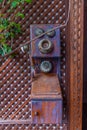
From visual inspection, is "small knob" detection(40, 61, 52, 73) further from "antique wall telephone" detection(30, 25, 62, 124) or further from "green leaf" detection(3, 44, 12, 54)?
"green leaf" detection(3, 44, 12, 54)

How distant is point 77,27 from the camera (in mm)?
1682

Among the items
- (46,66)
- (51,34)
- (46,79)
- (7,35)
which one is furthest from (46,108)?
(7,35)

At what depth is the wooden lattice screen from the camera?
5.85ft

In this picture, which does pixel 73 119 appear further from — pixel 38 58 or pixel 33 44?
pixel 33 44

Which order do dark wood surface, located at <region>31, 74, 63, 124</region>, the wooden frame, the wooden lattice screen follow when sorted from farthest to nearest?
the wooden lattice screen → the wooden frame → dark wood surface, located at <region>31, 74, 63, 124</region>

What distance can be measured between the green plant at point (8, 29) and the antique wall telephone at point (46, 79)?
145mm

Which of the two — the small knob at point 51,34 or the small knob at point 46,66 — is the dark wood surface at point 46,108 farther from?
the small knob at point 51,34

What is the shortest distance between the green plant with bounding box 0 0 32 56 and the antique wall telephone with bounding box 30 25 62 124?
145mm

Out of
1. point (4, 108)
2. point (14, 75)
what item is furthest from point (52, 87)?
point (4, 108)

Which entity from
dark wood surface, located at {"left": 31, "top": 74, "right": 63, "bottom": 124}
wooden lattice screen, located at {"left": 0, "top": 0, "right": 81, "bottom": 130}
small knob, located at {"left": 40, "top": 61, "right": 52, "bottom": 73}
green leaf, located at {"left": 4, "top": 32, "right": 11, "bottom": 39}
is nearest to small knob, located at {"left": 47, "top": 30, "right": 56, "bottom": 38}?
wooden lattice screen, located at {"left": 0, "top": 0, "right": 81, "bottom": 130}

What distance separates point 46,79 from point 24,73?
0.26m

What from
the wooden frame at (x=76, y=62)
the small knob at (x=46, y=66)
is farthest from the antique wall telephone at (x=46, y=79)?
the wooden frame at (x=76, y=62)

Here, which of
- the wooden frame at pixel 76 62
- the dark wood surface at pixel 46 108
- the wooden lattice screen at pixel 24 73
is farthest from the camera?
the wooden lattice screen at pixel 24 73

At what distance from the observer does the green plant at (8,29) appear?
1726 millimetres
